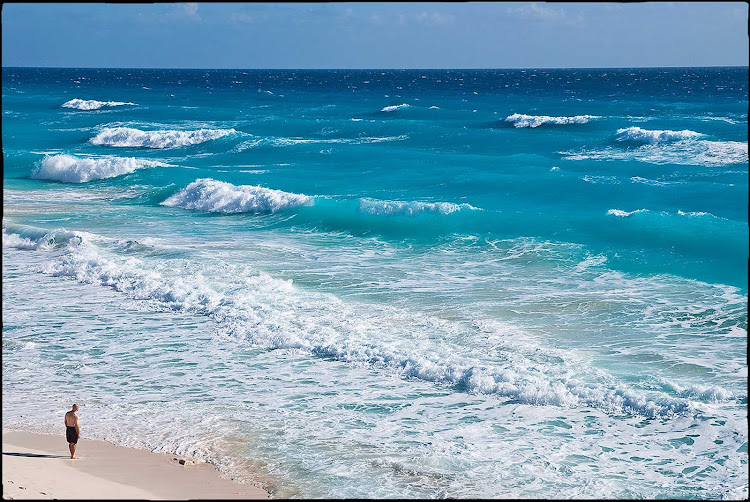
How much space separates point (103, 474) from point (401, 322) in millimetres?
5704

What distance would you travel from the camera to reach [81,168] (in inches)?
1173

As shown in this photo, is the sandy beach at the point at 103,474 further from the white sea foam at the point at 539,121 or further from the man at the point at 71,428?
the white sea foam at the point at 539,121

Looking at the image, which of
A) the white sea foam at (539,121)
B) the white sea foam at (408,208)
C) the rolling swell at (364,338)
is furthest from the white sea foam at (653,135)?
the rolling swell at (364,338)

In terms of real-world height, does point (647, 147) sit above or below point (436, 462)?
above

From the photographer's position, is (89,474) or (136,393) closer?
(89,474)

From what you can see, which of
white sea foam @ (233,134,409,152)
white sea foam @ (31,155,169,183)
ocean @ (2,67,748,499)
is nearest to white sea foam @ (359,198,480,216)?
ocean @ (2,67,748,499)

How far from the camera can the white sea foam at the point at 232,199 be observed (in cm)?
2286

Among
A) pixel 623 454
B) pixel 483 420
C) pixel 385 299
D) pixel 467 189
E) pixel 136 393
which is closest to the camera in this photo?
pixel 623 454

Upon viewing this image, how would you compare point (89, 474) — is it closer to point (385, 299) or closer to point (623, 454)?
point (623, 454)

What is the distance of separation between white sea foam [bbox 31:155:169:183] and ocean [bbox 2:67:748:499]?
112 millimetres

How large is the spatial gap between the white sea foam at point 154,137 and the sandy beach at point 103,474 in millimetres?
31449

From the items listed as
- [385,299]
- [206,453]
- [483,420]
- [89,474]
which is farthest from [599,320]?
[89,474]

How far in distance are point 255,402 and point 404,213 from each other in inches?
474

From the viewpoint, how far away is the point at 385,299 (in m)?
13.6
